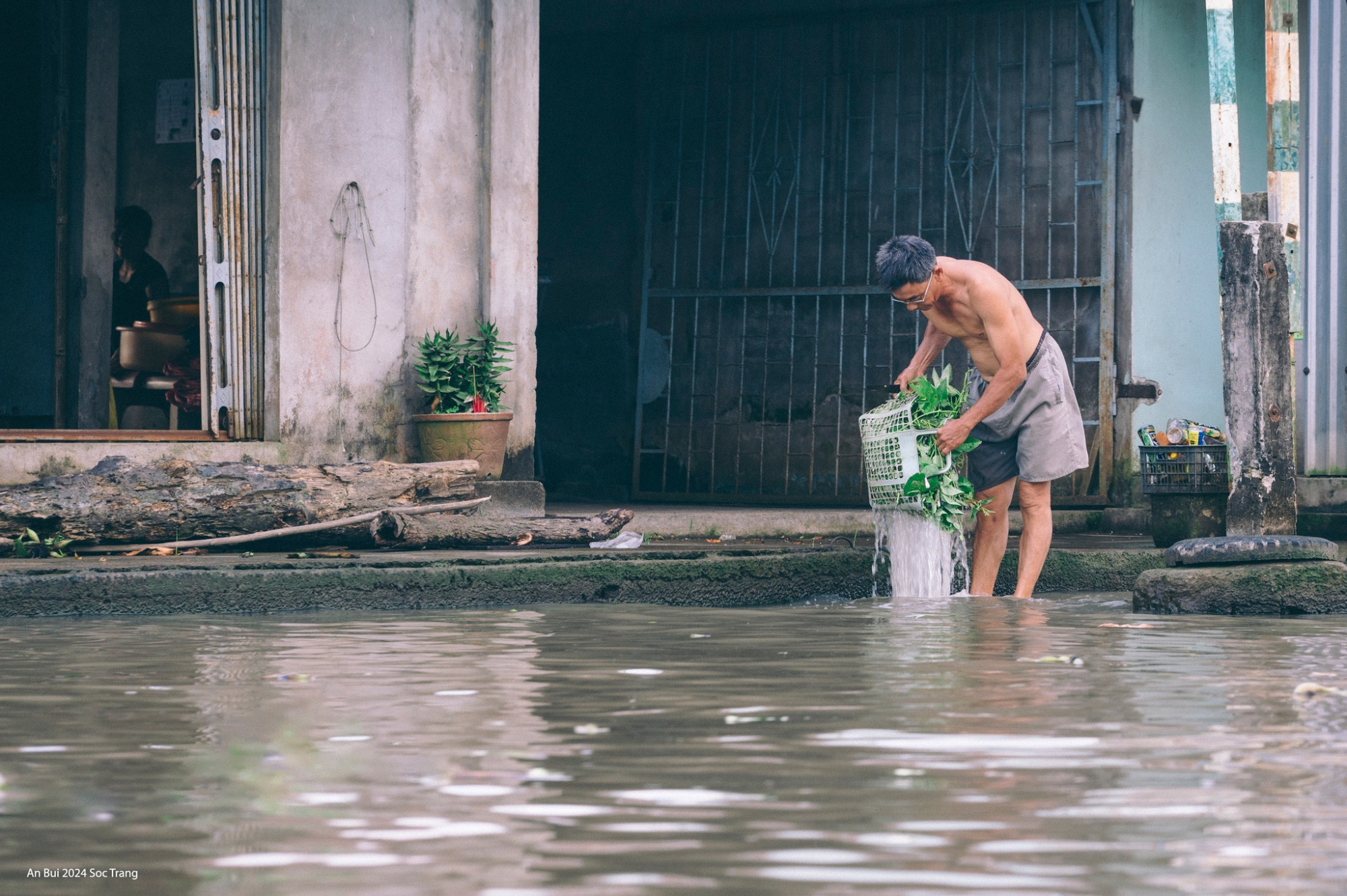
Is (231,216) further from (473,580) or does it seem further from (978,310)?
(978,310)

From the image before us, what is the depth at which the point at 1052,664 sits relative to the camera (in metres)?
4.48

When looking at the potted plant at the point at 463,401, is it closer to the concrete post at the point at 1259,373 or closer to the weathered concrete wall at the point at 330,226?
the weathered concrete wall at the point at 330,226

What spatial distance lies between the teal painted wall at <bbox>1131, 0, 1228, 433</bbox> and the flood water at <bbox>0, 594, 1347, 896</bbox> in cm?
487

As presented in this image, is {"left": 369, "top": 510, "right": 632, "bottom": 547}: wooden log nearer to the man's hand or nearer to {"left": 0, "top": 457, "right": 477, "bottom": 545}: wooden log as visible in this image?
{"left": 0, "top": 457, "right": 477, "bottom": 545}: wooden log

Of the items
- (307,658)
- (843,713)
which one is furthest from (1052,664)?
(307,658)

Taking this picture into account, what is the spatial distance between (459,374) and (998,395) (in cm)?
336

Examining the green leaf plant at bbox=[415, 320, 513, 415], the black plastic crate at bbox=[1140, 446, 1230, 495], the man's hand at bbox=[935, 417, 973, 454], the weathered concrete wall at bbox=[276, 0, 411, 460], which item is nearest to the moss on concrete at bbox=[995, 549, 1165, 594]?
the black plastic crate at bbox=[1140, 446, 1230, 495]

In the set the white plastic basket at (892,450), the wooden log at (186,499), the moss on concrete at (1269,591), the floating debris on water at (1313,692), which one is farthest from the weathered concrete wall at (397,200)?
the floating debris on water at (1313,692)

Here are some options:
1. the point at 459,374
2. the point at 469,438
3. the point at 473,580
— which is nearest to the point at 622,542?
the point at 469,438

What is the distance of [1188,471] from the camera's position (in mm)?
8109

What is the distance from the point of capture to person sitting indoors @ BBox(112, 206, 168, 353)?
11219 mm

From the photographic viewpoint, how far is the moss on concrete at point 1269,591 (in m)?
6.22

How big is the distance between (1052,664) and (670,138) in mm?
7305

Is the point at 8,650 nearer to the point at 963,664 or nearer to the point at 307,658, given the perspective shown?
the point at 307,658
